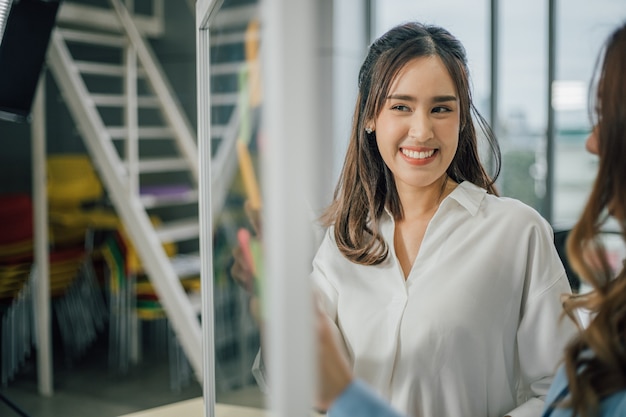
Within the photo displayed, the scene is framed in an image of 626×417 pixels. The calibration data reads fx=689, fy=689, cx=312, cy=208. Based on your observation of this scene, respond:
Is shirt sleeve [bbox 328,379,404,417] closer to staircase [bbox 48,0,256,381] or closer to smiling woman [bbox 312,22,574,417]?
smiling woman [bbox 312,22,574,417]

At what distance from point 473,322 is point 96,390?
3.60 metres

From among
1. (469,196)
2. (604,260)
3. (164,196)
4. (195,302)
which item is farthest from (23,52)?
(164,196)

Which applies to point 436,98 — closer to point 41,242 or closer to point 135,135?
point 135,135

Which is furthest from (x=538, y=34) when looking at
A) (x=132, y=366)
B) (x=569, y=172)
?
(x=132, y=366)

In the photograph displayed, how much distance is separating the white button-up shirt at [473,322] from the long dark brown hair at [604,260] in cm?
26

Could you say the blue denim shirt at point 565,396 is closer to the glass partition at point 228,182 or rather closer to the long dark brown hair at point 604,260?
the long dark brown hair at point 604,260

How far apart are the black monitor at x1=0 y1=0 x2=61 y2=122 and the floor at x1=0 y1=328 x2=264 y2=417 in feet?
7.04

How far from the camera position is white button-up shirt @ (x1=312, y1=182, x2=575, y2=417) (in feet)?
4.51

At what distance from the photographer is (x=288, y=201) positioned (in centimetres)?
72

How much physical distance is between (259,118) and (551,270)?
31.7 inches

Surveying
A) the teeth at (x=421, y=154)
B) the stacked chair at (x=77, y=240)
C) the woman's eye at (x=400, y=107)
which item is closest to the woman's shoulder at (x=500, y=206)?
the teeth at (x=421, y=154)

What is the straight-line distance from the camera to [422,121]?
4.71 feet

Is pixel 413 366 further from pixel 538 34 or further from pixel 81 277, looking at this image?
pixel 538 34

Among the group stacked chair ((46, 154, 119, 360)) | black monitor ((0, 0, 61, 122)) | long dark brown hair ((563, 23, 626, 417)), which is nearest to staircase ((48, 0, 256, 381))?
stacked chair ((46, 154, 119, 360))
